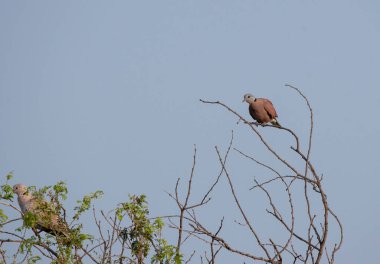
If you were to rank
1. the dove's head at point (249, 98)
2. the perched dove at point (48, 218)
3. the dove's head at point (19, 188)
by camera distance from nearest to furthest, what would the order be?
Result: 1. the perched dove at point (48, 218)
2. the dove's head at point (19, 188)
3. the dove's head at point (249, 98)

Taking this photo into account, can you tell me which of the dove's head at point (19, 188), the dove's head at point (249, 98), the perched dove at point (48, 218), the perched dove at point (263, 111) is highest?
the dove's head at point (249, 98)

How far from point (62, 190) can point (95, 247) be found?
2.47 ft

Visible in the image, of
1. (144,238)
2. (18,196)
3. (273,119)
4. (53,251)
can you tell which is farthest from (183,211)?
(273,119)

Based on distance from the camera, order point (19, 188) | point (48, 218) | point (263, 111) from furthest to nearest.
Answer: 1. point (263, 111)
2. point (19, 188)
3. point (48, 218)

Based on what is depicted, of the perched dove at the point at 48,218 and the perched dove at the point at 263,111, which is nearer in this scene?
the perched dove at the point at 48,218

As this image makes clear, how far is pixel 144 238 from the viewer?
5.60 meters

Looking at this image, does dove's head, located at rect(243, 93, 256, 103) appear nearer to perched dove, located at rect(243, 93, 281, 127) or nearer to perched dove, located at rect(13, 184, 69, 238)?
perched dove, located at rect(243, 93, 281, 127)

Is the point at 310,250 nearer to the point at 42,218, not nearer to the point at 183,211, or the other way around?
the point at 183,211

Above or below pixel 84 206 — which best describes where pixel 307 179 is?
below

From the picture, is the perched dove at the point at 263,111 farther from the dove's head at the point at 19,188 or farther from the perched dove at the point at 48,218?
the perched dove at the point at 48,218

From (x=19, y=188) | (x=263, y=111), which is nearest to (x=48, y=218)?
(x=19, y=188)

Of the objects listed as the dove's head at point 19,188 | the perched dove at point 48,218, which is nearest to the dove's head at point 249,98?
the dove's head at point 19,188

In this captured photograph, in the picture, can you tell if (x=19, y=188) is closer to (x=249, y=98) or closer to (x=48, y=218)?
(x=48, y=218)

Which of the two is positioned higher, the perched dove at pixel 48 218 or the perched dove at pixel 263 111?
the perched dove at pixel 263 111
